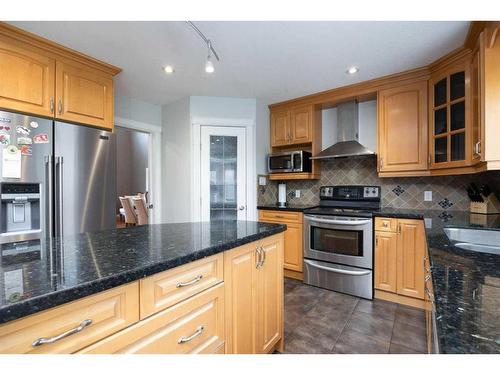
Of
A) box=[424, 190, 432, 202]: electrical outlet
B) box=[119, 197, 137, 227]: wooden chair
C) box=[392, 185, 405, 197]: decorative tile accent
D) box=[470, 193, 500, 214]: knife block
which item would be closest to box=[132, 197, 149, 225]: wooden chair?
box=[119, 197, 137, 227]: wooden chair

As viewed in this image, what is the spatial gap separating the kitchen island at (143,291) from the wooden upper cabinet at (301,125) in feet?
6.56

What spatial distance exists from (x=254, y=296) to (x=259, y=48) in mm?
1936

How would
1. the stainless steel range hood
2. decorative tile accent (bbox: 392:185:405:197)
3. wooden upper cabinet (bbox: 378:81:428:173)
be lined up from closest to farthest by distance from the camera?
wooden upper cabinet (bbox: 378:81:428:173)
decorative tile accent (bbox: 392:185:405:197)
the stainless steel range hood

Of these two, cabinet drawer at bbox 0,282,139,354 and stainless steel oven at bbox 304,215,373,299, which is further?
stainless steel oven at bbox 304,215,373,299

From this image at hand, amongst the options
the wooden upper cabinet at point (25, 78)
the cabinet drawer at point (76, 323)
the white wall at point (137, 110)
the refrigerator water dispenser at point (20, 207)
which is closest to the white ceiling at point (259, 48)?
the wooden upper cabinet at point (25, 78)

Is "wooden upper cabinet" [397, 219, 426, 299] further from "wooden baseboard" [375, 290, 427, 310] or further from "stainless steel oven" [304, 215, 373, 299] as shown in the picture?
"stainless steel oven" [304, 215, 373, 299]

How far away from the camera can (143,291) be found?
0.83 meters

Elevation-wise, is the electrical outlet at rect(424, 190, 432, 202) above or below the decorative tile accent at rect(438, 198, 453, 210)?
above

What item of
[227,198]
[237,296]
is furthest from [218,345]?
[227,198]

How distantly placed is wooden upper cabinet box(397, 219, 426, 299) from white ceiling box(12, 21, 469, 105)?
1.55 meters

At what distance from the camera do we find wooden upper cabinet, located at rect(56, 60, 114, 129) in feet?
6.72

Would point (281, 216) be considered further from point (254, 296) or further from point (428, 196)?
point (254, 296)

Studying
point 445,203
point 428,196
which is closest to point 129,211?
point 428,196

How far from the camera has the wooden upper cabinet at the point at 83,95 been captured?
2.05 meters
